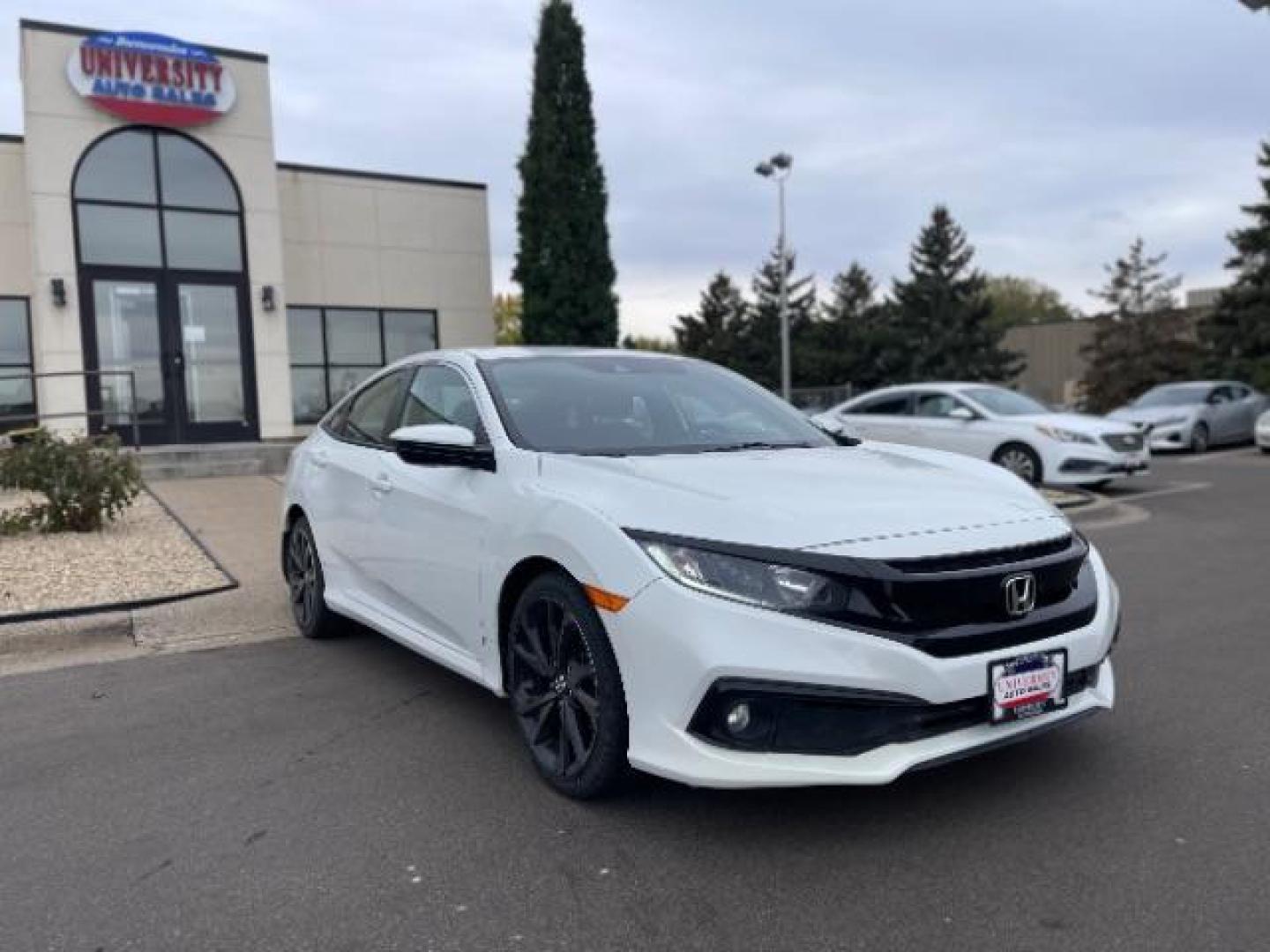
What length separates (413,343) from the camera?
19734mm

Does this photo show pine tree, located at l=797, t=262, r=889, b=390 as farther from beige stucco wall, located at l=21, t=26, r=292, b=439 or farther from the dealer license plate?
the dealer license plate

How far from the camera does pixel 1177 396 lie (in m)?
21.1

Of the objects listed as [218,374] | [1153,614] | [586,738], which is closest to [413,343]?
[218,374]

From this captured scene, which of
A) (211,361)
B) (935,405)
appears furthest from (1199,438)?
(211,361)

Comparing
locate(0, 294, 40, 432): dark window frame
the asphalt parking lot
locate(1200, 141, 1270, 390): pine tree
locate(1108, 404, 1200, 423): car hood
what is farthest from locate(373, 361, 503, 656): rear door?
locate(1200, 141, 1270, 390): pine tree

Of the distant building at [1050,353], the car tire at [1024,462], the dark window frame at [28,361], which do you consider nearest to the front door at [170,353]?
the dark window frame at [28,361]

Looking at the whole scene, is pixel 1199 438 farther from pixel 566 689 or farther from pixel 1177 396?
pixel 566 689

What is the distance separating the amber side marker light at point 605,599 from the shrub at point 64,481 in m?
7.17

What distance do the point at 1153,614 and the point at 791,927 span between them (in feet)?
14.1

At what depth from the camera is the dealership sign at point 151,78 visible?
15.4 meters

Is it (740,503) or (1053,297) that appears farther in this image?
(1053,297)

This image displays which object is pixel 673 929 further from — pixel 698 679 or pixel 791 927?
pixel 698 679

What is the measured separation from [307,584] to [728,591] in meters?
3.64

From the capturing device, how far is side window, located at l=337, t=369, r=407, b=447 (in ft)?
17.4
